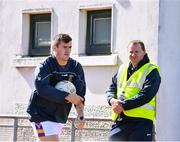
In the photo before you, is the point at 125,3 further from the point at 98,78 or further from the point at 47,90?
the point at 47,90

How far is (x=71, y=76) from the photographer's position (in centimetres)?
759

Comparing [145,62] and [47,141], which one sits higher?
[145,62]

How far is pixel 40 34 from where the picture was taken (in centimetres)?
1181

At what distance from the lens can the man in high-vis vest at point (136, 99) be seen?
24.8ft

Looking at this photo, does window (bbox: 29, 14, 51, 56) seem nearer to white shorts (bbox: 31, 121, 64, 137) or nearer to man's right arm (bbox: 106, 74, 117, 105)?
man's right arm (bbox: 106, 74, 117, 105)

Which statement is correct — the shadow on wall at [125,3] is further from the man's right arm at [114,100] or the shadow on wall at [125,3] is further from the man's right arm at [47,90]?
the man's right arm at [47,90]

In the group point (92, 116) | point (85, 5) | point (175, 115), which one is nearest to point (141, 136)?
point (175, 115)

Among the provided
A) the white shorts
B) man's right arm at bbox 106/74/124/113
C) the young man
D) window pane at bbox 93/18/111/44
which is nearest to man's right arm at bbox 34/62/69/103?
the young man

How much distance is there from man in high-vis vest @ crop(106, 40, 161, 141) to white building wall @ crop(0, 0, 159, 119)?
229cm

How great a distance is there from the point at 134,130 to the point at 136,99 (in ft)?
1.29

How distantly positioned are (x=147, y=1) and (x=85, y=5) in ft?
4.18

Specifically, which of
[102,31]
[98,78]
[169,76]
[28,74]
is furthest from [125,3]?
[28,74]

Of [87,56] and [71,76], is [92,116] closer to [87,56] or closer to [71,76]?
[87,56]

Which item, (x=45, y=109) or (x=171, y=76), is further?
(x=171, y=76)
